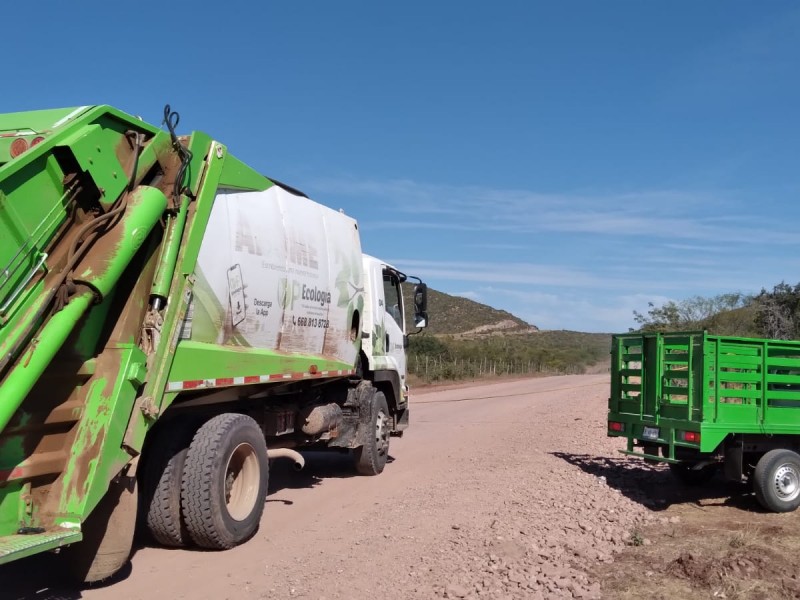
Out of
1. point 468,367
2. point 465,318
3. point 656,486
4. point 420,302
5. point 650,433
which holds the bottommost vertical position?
point 656,486

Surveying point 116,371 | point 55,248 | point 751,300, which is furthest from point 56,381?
point 751,300

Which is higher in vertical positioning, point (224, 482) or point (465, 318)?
point (465, 318)

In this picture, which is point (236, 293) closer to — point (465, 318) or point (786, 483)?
point (786, 483)

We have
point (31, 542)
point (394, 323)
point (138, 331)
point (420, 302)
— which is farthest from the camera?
point (420, 302)

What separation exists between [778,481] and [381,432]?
16.2 feet

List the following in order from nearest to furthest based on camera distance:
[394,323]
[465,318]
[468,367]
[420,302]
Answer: [394,323]
[420,302]
[468,367]
[465,318]

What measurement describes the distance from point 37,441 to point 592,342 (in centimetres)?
9260

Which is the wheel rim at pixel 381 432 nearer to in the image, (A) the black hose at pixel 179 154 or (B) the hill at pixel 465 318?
(A) the black hose at pixel 179 154

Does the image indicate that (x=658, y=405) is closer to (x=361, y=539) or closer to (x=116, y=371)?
(x=361, y=539)

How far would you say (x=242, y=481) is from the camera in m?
6.59

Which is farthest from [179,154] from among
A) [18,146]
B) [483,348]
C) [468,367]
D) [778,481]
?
[483,348]

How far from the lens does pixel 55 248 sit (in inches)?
186

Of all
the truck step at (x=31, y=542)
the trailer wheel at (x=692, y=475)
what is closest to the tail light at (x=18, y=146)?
the truck step at (x=31, y=542)

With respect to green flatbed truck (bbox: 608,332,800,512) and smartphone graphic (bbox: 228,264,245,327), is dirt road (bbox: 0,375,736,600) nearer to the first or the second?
green flatbed truck (bbox: 608,332,800,512)
